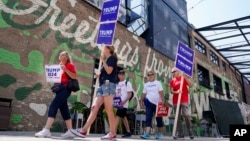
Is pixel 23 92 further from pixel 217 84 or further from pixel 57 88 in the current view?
pixel 217 84

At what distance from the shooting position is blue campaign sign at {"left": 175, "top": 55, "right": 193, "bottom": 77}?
22.6 feet

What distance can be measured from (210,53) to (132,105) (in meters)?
13.3

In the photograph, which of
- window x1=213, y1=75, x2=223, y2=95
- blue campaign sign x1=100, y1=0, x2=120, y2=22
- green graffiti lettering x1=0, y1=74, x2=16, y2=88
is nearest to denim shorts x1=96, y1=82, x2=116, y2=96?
blue campaign sign x1=100, y1=0, x2=120, y2=22

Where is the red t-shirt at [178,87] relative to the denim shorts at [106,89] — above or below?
above

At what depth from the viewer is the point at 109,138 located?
4.09 meters

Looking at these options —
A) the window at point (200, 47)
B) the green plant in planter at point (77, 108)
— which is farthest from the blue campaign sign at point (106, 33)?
the window at point (200, 47)

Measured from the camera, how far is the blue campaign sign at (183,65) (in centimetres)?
689

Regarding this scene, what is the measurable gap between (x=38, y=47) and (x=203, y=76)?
621 inches

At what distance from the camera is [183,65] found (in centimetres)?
697

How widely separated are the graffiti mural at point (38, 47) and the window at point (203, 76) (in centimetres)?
1176

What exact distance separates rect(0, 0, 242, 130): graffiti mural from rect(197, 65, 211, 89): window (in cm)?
1176

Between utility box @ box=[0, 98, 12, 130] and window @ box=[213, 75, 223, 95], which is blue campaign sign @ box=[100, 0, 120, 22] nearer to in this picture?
utility box @ box=[0, 98, 12, 130]

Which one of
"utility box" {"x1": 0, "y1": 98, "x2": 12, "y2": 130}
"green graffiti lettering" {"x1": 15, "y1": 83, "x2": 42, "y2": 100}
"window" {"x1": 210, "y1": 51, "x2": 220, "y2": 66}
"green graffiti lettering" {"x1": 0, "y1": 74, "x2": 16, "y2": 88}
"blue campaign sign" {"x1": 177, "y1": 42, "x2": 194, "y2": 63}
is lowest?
"utility box" {"x1": 0, "y1": 98, "x2": 12, "y2": 130}

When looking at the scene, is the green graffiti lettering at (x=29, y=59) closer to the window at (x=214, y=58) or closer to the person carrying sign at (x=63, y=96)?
the person carrying sign at (x=63, y=96)
